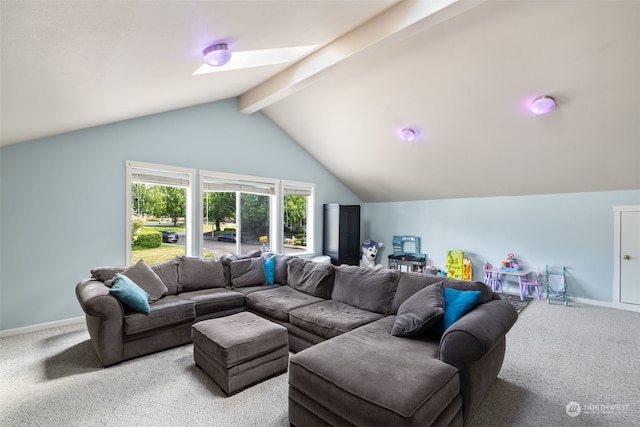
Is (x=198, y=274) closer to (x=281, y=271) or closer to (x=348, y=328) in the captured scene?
(x=281, y=271)

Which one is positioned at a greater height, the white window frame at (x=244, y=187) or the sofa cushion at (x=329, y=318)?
the white window frame at (x=244, y=187)

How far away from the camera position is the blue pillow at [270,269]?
13.7ft

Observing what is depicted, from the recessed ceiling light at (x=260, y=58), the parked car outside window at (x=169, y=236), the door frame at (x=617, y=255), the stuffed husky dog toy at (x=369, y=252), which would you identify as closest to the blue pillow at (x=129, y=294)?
the parked car outside window at (x=169, y=236)

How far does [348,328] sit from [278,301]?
3.47 ft

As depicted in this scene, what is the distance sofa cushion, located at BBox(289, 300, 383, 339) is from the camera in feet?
8.46

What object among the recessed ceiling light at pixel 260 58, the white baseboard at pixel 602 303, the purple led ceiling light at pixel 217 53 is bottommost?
the white baseboard at pixel 602 303

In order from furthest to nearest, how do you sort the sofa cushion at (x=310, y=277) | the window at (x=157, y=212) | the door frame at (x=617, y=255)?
the door frame at (x=617, y=255) → the window at (x=157, y=212) → the sofa cushion at (x=310, y=277)

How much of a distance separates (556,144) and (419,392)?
158 inches

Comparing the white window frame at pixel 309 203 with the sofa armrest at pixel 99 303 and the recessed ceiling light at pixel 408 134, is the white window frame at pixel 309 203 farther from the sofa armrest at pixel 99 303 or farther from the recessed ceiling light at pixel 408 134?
the sofa armrest at pixel 99 303

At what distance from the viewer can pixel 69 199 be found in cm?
365

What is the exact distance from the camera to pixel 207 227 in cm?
497

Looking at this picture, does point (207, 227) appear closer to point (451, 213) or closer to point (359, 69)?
point (359, 69)

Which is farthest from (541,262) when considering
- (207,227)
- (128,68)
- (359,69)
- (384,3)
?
(128,68)

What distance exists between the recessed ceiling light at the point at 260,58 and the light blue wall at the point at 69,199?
1.70 metres
